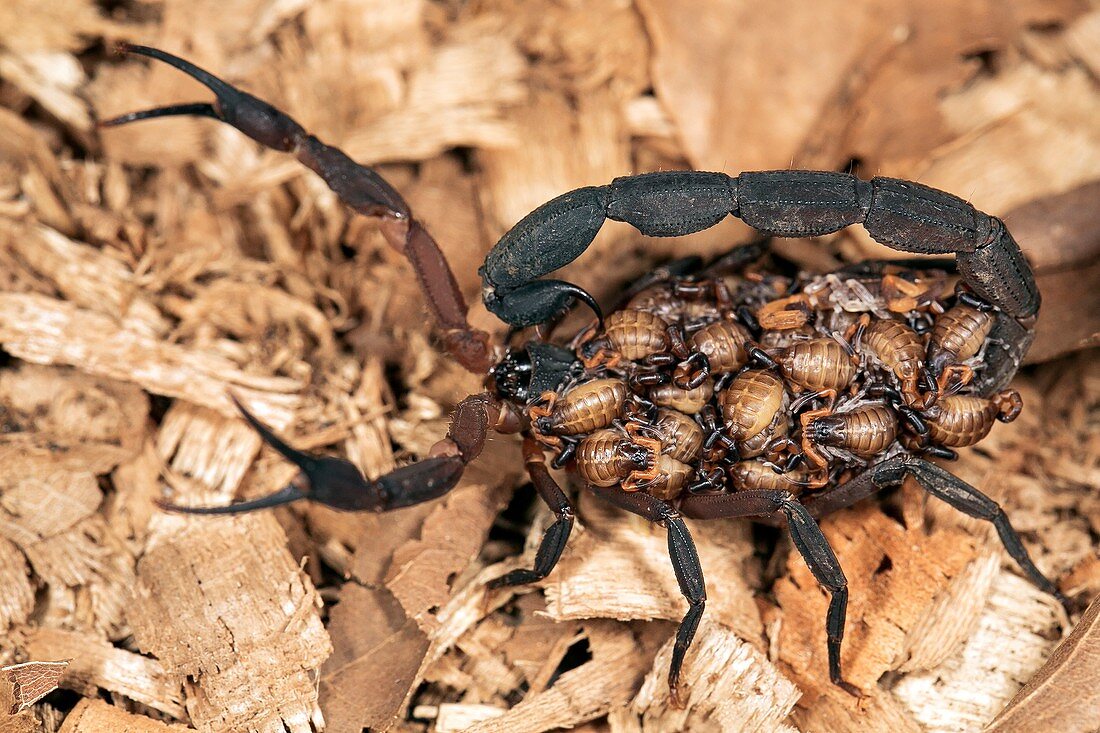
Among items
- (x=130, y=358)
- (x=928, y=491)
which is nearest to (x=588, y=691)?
(x=928, y=491)

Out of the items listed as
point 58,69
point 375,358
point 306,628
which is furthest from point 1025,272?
point 58,69

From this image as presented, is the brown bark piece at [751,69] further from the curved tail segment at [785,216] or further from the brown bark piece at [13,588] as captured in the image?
the brown bark piece at [13,588]

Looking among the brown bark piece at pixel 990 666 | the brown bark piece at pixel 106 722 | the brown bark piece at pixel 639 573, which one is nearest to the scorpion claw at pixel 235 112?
the brown bark piece at pixel 639 573

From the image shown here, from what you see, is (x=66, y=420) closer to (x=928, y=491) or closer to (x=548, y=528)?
(x=548, y=528)

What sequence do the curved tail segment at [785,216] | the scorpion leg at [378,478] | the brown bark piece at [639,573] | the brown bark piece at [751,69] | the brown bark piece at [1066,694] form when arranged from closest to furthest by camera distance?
the scorpion leg at [378,478] < the brown bark piece at [1066,694] < the curved tail segment at [785,216] < the brown bark piece at [639,573] < the brown bark piece at [751,69]

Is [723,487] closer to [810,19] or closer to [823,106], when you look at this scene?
[823,106]

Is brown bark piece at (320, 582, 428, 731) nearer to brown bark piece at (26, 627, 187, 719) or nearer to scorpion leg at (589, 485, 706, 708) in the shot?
brown bark piece at (26, 627, 187, 719)
